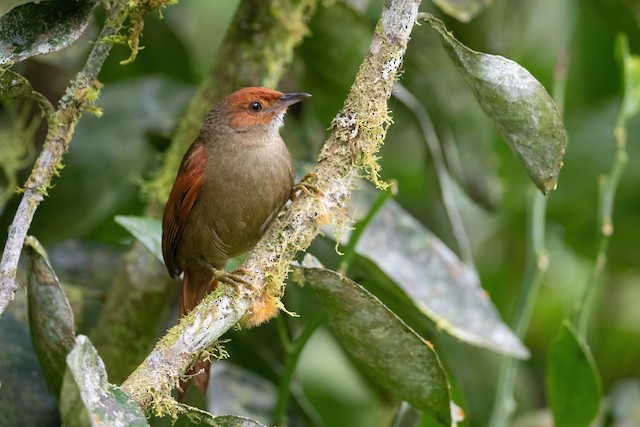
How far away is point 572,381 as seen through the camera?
2611 millimetres

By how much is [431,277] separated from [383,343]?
0.77 m

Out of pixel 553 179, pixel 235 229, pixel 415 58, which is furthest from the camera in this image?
pixel 415 58

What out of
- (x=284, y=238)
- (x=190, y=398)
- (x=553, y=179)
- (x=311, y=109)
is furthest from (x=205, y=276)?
(x=553, y=179)

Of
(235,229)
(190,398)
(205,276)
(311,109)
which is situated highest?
(311,109)

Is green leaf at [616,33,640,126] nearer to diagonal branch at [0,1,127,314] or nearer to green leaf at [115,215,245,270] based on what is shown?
green leaf at [115,215,245,270]

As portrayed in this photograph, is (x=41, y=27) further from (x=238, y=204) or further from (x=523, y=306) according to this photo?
(x=523, y=306)

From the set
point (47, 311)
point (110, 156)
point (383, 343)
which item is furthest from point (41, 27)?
point (110, 156)

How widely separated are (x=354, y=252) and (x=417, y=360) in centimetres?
62

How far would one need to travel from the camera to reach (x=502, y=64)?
2.05m

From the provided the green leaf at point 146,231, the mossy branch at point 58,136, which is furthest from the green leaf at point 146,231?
the mossy branch at point 58,136

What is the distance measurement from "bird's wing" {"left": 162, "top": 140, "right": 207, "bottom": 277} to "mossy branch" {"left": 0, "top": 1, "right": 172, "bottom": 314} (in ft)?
2.61

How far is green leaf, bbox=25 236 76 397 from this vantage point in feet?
7.13

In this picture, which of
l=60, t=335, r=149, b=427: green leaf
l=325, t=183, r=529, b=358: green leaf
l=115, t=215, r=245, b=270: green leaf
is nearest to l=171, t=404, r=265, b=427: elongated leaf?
l=60, t=335, r=149, b=427: green leaf

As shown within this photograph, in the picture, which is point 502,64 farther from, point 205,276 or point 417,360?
point 205,276
